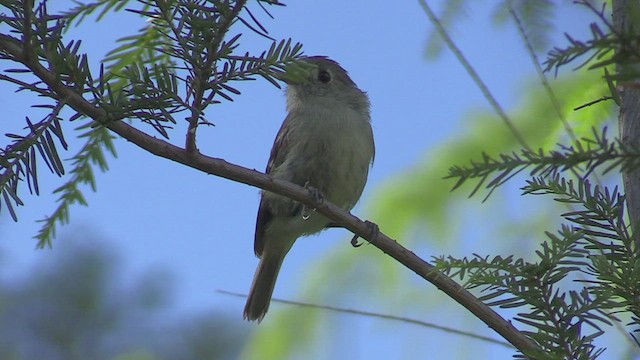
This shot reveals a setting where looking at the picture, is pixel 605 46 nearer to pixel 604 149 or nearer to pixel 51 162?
pixel 604 149

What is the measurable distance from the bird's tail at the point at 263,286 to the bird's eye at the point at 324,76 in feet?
3.09

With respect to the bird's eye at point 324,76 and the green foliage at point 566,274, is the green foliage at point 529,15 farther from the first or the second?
the bird's eye at point 324,76

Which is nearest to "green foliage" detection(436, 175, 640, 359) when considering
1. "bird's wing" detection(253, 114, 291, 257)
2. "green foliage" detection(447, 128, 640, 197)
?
"green foliage" detection(447, 128, 640, 197)

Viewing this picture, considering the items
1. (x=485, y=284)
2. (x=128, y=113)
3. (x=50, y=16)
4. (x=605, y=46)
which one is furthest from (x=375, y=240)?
(x=605, y=46)

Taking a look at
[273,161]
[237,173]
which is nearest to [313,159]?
[273,161]

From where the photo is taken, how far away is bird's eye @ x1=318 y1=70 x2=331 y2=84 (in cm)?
411

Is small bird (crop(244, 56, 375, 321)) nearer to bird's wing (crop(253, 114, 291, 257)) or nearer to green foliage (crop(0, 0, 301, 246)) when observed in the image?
bird's wing (crop(253, 114, 291, 257))

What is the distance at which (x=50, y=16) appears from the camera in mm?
1352

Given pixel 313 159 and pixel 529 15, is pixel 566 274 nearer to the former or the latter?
pixel 529 15

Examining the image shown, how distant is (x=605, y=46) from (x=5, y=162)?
3.43ft

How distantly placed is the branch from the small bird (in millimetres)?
1601

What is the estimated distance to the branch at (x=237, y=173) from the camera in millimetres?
1331

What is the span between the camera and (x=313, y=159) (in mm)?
3615

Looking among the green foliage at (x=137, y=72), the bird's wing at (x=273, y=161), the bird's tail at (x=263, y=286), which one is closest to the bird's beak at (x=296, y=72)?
the green foliage at (x=137, y=72)
